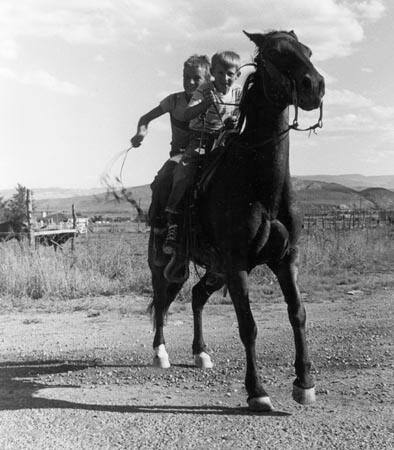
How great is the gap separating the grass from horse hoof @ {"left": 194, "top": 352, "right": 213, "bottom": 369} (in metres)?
5.03

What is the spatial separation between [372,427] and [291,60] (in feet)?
9.74

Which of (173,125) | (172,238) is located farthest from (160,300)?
(173,125)

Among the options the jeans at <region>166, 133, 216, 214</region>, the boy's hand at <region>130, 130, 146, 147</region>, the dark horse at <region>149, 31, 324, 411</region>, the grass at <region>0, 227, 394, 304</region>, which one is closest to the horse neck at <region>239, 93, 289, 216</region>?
the dark horse at <region>149, 31, 324, 411</region>

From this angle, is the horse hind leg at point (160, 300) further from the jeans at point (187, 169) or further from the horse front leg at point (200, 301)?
the jeans at point (187, 169)

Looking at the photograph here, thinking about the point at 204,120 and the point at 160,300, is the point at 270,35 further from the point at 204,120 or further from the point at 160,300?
the point at 160,300

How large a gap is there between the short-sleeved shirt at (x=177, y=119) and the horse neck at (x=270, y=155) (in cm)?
158

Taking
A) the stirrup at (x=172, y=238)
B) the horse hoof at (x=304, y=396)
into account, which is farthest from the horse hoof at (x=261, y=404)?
the stirrup at (x=172, y=238)

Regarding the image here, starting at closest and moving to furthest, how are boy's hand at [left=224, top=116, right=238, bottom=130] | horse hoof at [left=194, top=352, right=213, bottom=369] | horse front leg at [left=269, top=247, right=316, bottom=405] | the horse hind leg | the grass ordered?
horse front leg at [left=269, top=247, right=316, bottom=405], boy's hand at [left=224, top=116, right=238, bottom=130], horse hoof at [left=194, top=352, right=213, bottom=369], the horse hind leg, the grass

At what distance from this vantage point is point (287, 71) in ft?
15.2

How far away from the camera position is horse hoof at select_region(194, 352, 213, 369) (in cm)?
667

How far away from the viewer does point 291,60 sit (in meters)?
4.61

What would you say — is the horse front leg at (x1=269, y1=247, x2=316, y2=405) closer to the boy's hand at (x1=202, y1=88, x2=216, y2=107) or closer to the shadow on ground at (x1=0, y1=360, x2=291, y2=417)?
the shadow on ground at (x1=0, y1=360, x2=291, y2=417)

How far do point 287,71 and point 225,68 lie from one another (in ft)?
3.20

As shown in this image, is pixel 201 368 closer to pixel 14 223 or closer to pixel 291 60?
pixel 291 60
